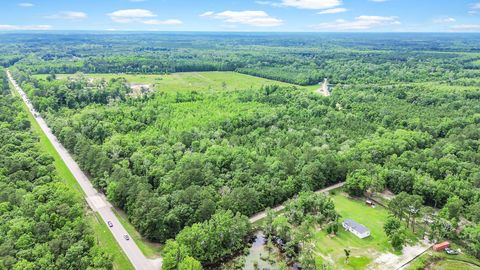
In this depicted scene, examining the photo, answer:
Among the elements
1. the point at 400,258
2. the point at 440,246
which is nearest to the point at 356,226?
the point at 400,258

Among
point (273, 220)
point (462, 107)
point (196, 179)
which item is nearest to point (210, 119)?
point (196, 179)

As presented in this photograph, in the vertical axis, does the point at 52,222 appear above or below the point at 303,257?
above

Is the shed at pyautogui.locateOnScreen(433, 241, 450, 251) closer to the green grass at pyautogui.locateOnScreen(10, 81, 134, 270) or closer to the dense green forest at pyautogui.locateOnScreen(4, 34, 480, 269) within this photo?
the dense green forest at pyautogui.locateOnScreen(4, 34, 480, 269)

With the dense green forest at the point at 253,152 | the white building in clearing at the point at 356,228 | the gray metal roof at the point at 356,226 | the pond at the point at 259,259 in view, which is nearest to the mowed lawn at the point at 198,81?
the dense green forest at the point at 253,152

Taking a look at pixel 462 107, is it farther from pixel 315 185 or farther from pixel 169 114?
pixel 169 114

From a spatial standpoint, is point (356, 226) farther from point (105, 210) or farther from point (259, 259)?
point (105, 210)

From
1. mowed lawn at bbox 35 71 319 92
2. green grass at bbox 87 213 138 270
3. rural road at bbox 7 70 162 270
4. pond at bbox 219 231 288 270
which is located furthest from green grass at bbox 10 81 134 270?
mowed lawn at bbox 35 71 319 92
